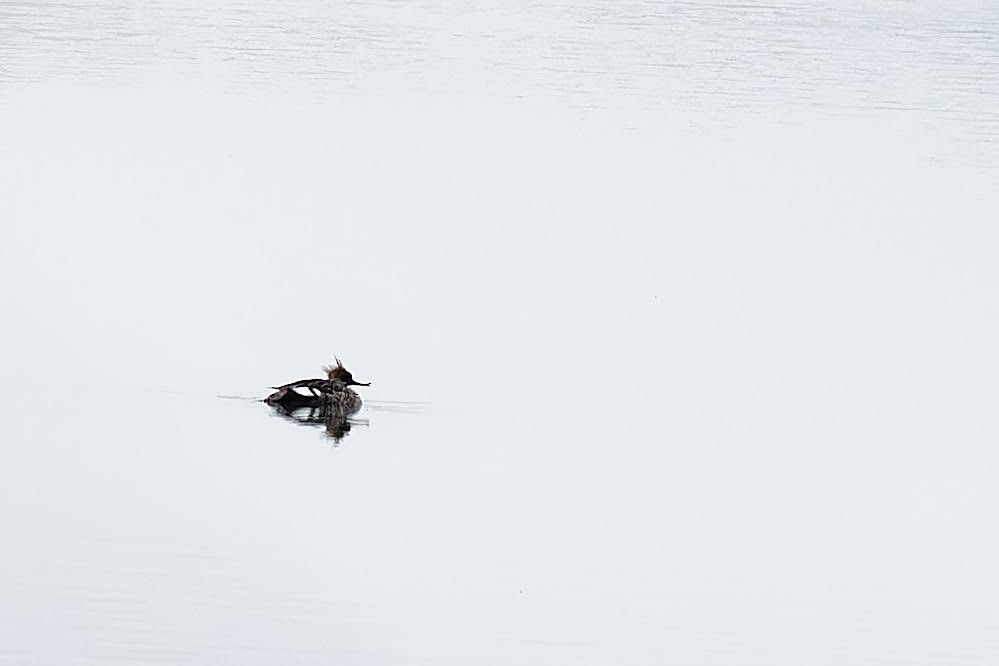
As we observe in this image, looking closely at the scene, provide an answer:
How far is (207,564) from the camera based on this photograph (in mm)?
5695

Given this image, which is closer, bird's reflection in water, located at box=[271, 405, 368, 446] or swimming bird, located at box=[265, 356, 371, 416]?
bird's reflection in water, located at box=[271, 405, 368, 446]

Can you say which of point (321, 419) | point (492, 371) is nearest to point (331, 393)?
point (321, 419)

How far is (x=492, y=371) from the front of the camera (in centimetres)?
816

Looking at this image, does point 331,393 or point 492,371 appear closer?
point 331,393

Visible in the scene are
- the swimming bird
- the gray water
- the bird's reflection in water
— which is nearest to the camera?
the gray water

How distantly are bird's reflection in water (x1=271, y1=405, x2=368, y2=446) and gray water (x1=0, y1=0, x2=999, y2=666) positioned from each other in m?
0.05

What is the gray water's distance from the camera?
18.3 feet

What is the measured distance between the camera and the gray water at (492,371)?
18.3ft

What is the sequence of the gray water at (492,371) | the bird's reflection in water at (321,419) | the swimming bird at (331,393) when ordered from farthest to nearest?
the swimming bird at (331,393)
the bird's reflection in water at (321,419)
the gray water at (492,371)

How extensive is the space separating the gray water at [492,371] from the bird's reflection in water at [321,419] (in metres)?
0.05

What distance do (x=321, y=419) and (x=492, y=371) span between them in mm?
968

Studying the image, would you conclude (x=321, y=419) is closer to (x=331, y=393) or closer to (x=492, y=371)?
(x=331, y=393)

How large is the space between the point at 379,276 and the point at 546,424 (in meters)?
2.33

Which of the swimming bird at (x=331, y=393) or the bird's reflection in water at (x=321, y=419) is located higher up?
the swimming bird at (x=331, y=393)
